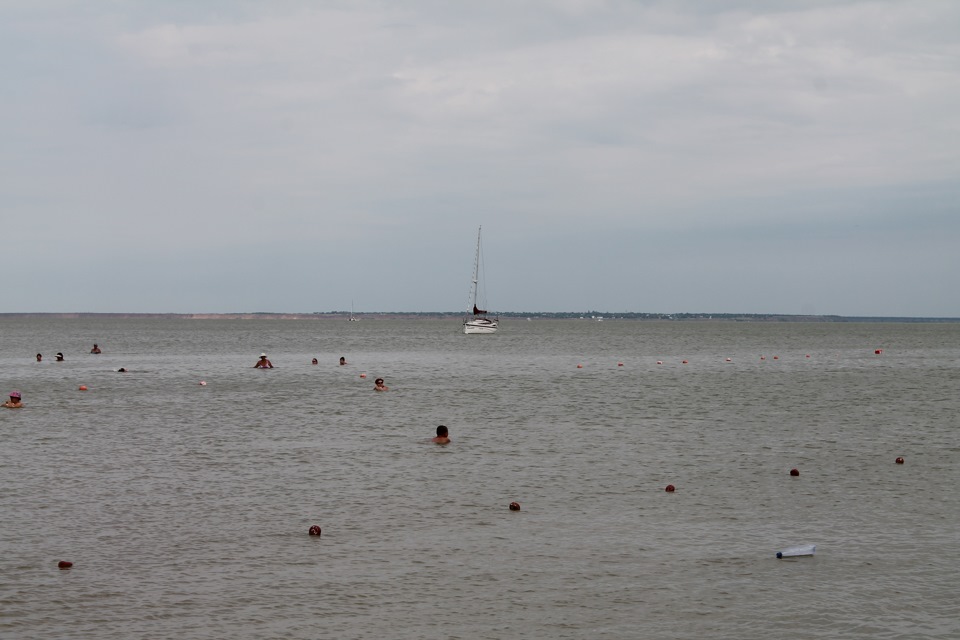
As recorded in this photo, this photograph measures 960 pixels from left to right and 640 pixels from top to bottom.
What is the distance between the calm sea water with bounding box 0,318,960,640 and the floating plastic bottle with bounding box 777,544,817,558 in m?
0.27

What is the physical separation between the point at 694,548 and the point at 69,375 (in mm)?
64919

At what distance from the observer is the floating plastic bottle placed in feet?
66.0

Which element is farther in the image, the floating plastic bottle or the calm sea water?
the floating plastic bottle

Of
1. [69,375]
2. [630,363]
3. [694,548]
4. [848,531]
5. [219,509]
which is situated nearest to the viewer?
[694,548]

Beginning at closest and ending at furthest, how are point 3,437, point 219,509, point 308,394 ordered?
point 219,509, point 3,437, point 308,394

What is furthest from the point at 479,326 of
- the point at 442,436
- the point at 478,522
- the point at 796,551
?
the point at 796,551

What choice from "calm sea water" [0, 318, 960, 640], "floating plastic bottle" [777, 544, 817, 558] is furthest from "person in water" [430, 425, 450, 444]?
"floating plastic bottle" [777, 544, 817, 558]

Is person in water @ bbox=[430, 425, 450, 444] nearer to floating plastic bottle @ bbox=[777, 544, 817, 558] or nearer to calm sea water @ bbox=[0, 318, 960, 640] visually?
calm sea water @ bbox=[0, 318, 960, 640]

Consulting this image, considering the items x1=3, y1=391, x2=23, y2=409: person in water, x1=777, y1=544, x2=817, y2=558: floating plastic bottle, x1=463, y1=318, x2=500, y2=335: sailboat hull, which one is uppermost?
x1=463, y1=318, x2=500, y2=335: sailboat hull

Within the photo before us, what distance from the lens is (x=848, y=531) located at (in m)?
22.5

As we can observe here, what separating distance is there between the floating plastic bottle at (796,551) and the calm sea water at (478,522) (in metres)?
0.27

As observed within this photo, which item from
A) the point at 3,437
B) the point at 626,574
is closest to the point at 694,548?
the point at 626,574

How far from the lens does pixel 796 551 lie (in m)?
20.2

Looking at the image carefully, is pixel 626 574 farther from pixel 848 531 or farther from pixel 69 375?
pixel 69 375
